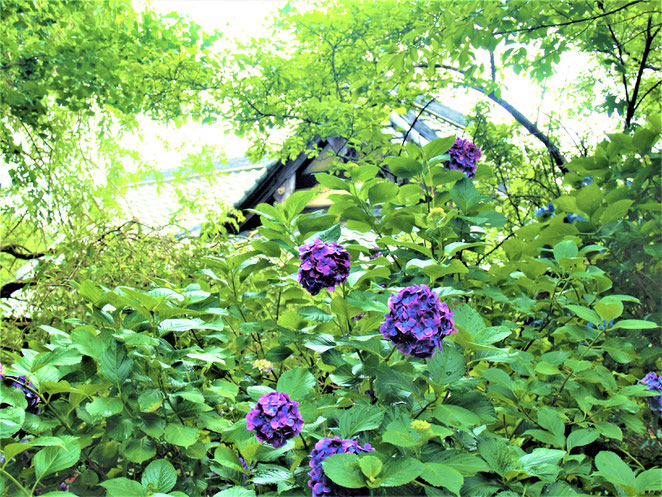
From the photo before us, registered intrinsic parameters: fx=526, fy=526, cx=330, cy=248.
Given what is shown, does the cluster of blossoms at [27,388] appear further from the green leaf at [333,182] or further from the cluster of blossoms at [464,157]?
the cluster of blossoms at [464,157]

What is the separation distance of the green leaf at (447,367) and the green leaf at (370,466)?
0.18 m

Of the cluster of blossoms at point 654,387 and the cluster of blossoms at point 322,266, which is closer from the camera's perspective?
the cluster of blossoms at point 322,266

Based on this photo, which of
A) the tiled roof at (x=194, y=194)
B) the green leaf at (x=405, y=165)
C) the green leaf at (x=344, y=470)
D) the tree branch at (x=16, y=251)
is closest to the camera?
the green leaf at (x=344, y=470)

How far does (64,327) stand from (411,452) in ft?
6.57

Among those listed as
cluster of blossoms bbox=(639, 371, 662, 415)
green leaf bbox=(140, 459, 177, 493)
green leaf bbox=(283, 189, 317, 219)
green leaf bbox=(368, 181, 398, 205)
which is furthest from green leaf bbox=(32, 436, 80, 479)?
cluster of blossoms bbox=(639, 371, 662, 415)

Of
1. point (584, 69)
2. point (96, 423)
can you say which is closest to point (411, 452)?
point (96, 423)

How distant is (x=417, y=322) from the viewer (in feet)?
2.60

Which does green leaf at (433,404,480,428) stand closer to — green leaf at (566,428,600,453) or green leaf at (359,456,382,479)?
green leaf at (359,456,382,479)

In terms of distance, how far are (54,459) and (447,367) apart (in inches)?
24.9

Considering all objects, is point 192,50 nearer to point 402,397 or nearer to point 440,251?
point 440,251

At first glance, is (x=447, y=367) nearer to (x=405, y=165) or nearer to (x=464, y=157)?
(x=405, y=165)

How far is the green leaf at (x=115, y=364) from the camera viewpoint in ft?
3.00

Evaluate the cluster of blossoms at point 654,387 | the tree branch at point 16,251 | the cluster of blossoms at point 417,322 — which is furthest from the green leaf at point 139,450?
the tree branch at point 16,251

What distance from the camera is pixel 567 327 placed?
115cm
